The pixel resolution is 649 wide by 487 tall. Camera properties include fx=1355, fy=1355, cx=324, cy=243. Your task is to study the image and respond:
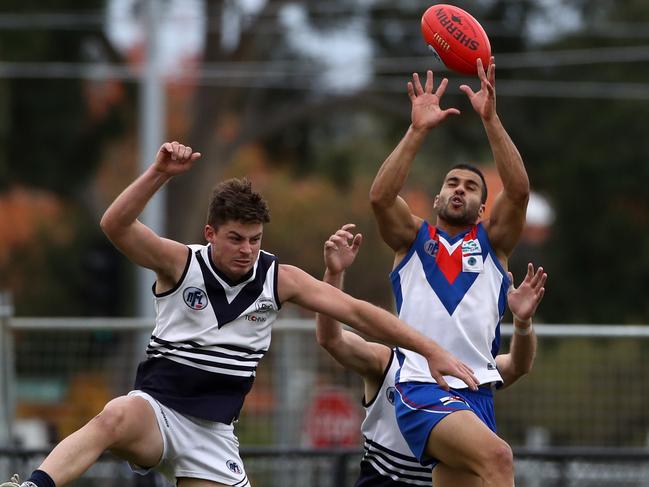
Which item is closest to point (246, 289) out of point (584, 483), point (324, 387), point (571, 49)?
point (584, 483)

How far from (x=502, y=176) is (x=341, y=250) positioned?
3.38ft

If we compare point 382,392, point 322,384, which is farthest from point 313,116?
point 382,392

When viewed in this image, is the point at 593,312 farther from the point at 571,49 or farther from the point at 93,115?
the point at 93,115

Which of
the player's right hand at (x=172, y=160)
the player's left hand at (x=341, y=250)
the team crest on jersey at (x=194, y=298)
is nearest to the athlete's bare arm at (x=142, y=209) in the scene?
the player's right hand at (x=172, y=160)

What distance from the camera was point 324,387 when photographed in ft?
41.0

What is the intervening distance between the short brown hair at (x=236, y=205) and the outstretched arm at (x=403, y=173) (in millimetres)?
814

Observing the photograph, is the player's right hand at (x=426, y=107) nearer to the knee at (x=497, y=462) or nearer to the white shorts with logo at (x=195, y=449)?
the knee at (x=497, y=462)

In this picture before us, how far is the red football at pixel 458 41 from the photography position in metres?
8.17

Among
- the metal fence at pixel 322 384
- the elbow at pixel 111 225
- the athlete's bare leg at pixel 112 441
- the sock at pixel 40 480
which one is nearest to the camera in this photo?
the sock at pixel 40 480

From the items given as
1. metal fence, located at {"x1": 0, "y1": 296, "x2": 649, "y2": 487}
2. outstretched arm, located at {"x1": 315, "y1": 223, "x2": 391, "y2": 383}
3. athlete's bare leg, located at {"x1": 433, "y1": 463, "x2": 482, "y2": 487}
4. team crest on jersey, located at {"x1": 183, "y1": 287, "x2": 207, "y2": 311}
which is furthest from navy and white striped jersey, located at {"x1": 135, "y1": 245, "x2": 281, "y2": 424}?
metal fence, located at {"x1": 0, "y1": 296, "x2": 649, "y2": 487}

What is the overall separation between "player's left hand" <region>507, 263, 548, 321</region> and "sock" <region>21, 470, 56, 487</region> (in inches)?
111

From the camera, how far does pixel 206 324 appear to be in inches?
288

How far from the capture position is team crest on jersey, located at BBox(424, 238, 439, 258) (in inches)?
314

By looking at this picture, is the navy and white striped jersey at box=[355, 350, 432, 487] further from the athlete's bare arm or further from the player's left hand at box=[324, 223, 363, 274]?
the athlete's bare arm
